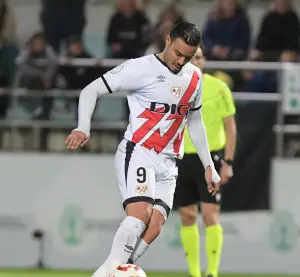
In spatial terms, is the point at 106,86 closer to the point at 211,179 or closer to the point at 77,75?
the point at 211,179

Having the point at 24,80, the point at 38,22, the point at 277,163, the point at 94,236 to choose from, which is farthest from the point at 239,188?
the point at 38,22

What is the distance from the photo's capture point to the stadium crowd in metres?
14.5

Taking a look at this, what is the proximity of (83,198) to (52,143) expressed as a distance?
788 millimetres

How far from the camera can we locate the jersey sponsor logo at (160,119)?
915 centimetres

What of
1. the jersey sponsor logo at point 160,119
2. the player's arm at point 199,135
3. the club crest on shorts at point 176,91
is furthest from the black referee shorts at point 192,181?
the club crest on shorts at point 176,91

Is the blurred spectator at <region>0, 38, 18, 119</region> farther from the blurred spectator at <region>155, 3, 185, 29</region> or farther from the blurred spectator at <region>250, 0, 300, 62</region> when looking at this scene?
the blurred spectator at <region>250, 0, 300, 62</region>

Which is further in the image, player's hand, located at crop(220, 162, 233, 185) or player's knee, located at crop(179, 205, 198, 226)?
player's knee, located at crop(179, 205, 198, 226)

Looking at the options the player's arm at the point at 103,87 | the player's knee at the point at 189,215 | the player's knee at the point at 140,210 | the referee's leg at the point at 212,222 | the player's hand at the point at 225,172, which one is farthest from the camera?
the player's knee at the point at 189,215

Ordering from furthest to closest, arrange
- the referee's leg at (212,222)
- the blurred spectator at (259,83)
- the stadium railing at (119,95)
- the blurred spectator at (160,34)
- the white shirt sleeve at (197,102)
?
1. the blurred spectator at (160,34)
2. the blurred spectator at (259,83)
3. the stadium railing at (119,95)
4. the referee's leg at (212,222)
5. the white shirt sleeve at (197,102)

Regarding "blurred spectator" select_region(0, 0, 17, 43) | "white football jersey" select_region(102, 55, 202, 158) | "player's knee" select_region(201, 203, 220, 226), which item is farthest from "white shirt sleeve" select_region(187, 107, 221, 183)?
"blurred spectator" select_region(0, 0, 17, 43)

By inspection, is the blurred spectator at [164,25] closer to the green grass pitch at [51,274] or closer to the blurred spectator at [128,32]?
the blurred spectator at [128,32]

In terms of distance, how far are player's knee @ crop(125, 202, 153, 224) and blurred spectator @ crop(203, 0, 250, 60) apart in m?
6.10

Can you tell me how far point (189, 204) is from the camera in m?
11.7

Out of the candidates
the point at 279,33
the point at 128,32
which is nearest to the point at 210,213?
the point at 279,33
